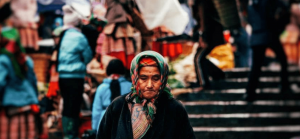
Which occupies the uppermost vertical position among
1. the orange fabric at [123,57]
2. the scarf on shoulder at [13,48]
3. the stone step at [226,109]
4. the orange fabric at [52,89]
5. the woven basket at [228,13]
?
the woven basket at [228,13]

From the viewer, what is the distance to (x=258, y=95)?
6.16 m

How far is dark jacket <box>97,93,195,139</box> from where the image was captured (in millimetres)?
Answer: 3467

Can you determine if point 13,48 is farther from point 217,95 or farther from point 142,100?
point 217,95

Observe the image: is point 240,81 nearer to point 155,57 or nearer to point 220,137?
point 220,137

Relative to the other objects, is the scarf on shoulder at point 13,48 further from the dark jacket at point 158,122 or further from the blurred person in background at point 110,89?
the dark jacket at point 158,122

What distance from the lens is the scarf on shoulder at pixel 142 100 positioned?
11.4 ft

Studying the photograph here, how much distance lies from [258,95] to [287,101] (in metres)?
2.31

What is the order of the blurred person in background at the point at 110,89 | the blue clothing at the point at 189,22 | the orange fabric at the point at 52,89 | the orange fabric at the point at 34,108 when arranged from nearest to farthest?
the orange fabric at the point at 34,108 → the blurred person in background at the point at 110,89 → the blue clothing at the point at 189,22 → the orange fabric at the point at 52,89

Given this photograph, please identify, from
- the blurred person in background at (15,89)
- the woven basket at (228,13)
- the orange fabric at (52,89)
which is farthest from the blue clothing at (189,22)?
the blurred person in background at (15,89)

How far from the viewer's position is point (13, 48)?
18.0 ft

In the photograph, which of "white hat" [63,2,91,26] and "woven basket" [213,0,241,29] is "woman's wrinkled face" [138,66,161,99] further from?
"white hat" [63,2,91,26]

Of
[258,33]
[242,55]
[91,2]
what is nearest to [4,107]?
[91,2]

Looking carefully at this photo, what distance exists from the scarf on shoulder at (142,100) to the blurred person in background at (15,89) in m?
2.34

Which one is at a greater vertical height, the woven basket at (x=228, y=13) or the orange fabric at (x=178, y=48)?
the woven basket at (x=228, y=13)
